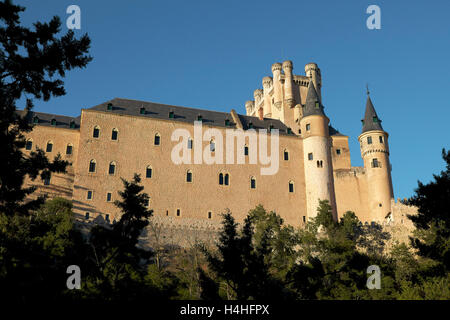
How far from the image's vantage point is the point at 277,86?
5347 centimetres

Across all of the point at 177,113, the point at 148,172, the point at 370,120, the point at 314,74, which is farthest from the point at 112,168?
the point at 314,74

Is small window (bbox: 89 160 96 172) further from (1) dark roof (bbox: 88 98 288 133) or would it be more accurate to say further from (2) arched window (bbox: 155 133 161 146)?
(2) arched window (bbox: 155 133 161 146)

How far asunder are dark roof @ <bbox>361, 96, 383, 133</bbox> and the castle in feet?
0.33

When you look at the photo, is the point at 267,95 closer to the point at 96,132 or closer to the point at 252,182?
the point at 252,182

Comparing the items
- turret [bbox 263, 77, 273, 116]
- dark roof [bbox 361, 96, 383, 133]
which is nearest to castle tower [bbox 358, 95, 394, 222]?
dark roof [bbox 361, 96, 383, 133]

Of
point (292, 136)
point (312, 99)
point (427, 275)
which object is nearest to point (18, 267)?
point (427, 275)

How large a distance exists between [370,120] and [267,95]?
47.6 ft

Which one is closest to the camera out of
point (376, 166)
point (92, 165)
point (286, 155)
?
point (92, 165)

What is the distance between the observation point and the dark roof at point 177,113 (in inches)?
1666

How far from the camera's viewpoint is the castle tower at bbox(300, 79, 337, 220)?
4344 centimetres

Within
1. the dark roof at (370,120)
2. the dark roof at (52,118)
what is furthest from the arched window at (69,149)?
the dark roof at (370,120)

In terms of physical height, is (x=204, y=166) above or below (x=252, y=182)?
above

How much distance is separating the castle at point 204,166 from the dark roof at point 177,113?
103 mm

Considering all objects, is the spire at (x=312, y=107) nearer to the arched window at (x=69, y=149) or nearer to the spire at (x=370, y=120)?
the spire at (x=370, y=120)
